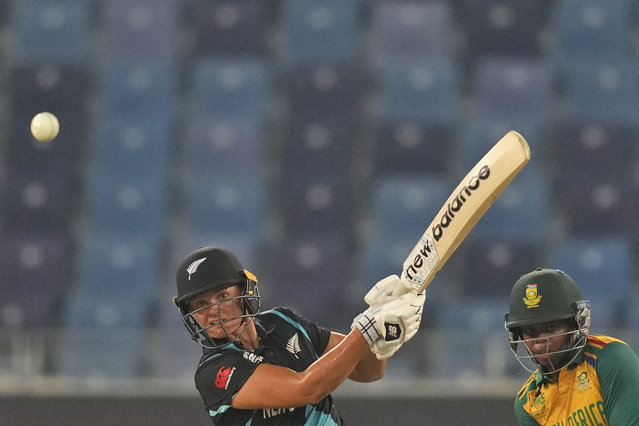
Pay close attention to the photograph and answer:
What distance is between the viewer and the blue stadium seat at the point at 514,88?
10102mm

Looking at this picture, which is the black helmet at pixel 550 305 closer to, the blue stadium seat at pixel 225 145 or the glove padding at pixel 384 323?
the glove padding at pixel 384 323

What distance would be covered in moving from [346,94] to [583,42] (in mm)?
2650

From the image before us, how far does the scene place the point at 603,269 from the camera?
907 centimetres

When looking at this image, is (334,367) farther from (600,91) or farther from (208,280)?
(600,91)

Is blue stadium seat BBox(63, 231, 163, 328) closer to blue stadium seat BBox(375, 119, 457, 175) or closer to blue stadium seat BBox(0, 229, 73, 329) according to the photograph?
blue stadium seat BBox(0, 229, 73, 329)

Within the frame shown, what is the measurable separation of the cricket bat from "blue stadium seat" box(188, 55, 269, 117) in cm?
706

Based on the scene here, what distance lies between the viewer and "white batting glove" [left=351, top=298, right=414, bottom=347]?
3.13m

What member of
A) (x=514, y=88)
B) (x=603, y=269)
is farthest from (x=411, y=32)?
(x=603, y=269)

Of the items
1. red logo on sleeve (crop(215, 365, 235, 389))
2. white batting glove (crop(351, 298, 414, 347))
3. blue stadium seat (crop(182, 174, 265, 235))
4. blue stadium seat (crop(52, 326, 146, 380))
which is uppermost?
blue stadium seat (crop(182, 174, 265, 235))

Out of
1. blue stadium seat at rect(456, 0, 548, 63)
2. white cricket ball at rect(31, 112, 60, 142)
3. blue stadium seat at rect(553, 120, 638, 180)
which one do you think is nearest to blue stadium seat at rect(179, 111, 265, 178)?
blue stadium seat at rect(456, 0, 548, 63)

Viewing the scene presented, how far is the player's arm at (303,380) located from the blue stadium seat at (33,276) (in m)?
5.52

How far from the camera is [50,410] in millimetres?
6789

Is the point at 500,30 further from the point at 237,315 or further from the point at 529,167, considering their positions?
the point at 237,315

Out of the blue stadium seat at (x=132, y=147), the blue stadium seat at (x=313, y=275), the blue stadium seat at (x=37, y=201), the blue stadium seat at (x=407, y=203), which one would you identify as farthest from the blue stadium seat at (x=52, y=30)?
the blue stadium seat at (x=407, y=203)
